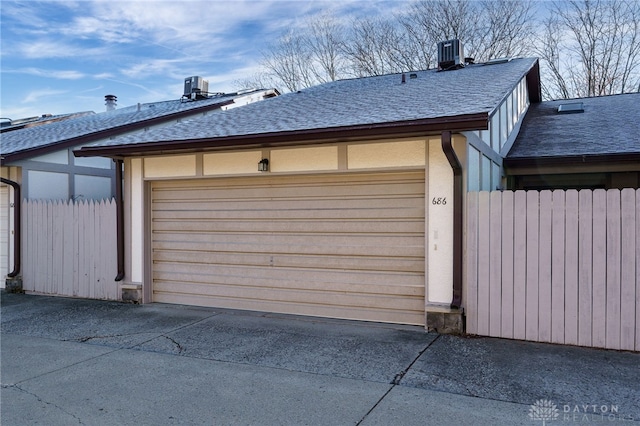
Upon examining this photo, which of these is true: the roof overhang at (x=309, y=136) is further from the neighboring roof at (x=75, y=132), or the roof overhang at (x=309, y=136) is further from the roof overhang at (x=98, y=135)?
the neighboring roof at (x=75, y=132)

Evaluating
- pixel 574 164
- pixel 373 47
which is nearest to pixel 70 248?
pixel 574 164

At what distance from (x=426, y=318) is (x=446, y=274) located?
619mm

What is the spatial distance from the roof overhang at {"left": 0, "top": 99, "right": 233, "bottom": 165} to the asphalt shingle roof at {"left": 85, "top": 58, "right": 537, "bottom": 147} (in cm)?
234

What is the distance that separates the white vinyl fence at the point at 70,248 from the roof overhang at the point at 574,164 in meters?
7.16

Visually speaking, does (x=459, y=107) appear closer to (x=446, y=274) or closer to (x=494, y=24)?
(x=446, y=274)

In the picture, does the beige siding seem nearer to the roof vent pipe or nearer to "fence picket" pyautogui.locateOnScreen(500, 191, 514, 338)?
the roof vent pipe

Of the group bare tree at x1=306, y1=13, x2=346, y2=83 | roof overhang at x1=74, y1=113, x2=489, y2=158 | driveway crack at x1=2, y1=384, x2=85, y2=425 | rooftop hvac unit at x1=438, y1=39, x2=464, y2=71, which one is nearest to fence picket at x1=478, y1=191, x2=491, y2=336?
roof overhang at x1=74, y1=113, x2=489, y2=158

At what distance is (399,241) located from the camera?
6488mm

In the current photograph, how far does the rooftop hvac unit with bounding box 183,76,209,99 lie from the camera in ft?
53.7

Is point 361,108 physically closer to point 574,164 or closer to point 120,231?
point 574,164

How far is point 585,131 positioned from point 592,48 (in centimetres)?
1363

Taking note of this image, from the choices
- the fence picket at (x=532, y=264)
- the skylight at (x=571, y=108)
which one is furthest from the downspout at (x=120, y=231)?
the skylight at (x=571, y=108)

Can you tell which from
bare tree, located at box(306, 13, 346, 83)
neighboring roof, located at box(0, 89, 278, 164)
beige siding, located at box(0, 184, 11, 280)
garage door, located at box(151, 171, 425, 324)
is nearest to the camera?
garage door, located at box(151, 171, 425, 324)

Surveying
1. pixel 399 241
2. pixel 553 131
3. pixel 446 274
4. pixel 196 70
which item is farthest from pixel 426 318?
pixel 196 70
